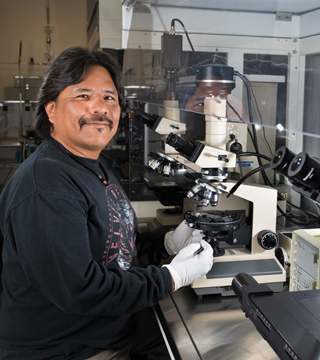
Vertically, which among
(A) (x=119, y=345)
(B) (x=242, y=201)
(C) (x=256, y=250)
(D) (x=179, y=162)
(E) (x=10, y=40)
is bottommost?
(A) (x=119, y=345)

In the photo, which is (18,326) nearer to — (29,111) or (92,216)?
(92,216)

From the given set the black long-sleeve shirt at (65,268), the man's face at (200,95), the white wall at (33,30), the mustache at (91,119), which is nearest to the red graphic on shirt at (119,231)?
the black long-sleeve shirt at (65,268)

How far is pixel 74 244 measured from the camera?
948 mm

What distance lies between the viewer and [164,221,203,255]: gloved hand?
138 centimetres

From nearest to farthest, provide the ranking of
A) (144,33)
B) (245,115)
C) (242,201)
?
(245,115), (242,201), (144,33)

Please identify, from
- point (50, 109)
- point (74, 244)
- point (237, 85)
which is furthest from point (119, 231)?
point (237, 85)

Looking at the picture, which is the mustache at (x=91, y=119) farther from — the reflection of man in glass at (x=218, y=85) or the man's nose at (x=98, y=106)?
the reflection of man in glass at (x=218, y=85)

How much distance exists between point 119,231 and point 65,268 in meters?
0.27

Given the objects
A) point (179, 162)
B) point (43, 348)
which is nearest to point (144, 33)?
point (179, 162)

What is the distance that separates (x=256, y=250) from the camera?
1.30 metres

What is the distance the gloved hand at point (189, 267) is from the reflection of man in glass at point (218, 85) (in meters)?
0.45

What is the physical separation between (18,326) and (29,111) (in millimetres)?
5249

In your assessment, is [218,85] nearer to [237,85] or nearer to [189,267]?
[237,85]

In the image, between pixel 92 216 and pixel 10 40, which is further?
pixel 10 40
